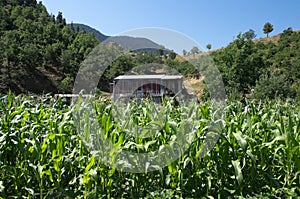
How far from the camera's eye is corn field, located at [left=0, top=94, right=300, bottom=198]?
2.09 m

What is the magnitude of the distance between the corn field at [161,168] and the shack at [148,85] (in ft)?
9.94

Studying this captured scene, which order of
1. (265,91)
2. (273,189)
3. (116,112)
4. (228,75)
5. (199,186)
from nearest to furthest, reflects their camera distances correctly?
1. (273,189)
2. (199,186)
3. (116,112)
4. (265,91)
5. (228,75)

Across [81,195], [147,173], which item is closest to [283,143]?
[147,173]

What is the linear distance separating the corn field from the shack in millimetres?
3030

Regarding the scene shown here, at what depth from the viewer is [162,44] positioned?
4.45 m

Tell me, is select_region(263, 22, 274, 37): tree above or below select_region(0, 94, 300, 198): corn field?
above

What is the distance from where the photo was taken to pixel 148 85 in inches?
233

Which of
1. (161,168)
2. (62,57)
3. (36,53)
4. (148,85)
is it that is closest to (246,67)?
(62,57)

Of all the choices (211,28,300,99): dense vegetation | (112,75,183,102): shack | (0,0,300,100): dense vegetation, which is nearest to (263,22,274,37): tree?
(0,0,300,100): dense vegetation

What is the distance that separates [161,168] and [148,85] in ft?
12.6

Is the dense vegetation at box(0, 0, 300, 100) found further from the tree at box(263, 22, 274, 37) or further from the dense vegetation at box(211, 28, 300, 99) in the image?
the tree at box(263, 22, 274, 37)

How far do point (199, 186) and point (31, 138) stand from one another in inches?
48.5

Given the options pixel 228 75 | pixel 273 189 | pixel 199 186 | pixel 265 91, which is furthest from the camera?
pixel 228 75

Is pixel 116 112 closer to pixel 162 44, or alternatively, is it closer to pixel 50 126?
pixel 50 126
